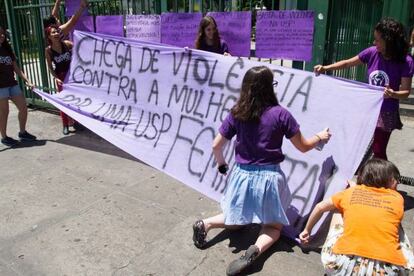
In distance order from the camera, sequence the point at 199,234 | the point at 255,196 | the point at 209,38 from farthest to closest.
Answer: the point at 209,38 < the point at 199,234 < the point at 255,196

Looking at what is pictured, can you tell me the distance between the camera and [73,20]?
587cm

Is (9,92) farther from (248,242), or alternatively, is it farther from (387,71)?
(387,71)

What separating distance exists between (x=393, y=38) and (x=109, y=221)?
9.10 ft

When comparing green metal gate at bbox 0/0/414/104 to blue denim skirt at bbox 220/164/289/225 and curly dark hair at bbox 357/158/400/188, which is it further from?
curly dark hair at bbox 357/158/400/188

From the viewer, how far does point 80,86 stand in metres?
5.54

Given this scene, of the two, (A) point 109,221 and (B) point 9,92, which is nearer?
(A) point 109,221

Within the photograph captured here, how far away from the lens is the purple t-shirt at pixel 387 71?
328cm

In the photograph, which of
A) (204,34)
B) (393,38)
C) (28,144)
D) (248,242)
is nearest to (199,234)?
(248,242)

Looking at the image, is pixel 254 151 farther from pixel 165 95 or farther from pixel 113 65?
pixel 113 65

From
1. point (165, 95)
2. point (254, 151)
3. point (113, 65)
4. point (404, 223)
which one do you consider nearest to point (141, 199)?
point (165, 95)

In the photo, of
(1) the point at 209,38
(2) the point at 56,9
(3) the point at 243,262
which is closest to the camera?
(3) the point at 243,262

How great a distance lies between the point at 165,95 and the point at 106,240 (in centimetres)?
183

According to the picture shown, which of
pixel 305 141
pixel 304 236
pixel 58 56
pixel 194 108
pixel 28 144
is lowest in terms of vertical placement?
pixel 28 144

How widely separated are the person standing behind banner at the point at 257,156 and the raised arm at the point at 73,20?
384cm
